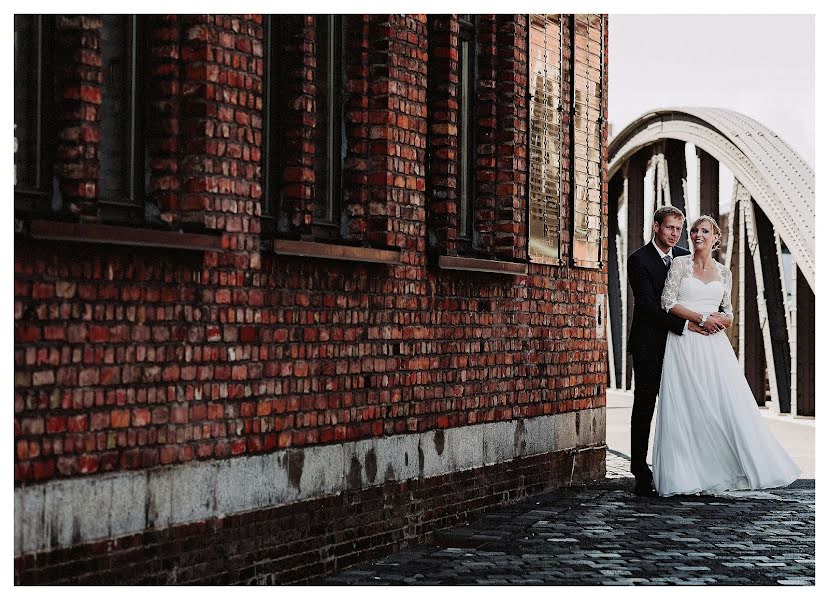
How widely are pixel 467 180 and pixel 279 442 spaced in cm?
351

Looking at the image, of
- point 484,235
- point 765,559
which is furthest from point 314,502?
point 484,235

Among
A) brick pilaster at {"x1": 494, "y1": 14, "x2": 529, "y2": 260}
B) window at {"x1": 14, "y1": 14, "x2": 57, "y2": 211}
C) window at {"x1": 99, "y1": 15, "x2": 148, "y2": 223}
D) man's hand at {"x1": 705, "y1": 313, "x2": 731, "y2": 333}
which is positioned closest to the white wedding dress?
man's hand at {"x1": 705, "y1": 313, "x2": 731, "y2": 333}

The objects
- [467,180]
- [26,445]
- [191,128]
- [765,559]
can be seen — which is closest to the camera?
[26,445]

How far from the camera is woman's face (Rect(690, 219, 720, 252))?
39.2 ft

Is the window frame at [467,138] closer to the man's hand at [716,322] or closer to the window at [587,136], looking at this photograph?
the window at [587,136]

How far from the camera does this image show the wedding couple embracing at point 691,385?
1179cm

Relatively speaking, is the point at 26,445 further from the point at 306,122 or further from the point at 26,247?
the point at 306,122

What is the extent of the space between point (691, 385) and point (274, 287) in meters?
4.96

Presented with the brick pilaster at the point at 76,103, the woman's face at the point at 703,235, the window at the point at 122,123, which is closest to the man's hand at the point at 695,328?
the woman's face at the point at 703,235

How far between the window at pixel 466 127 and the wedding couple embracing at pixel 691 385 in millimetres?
1852

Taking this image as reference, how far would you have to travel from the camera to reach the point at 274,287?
7.95 meters

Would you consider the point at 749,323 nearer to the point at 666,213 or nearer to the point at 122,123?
the point at 666,213

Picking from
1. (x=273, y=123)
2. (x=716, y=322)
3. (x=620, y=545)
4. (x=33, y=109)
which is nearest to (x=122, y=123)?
(x=33, y=109)
